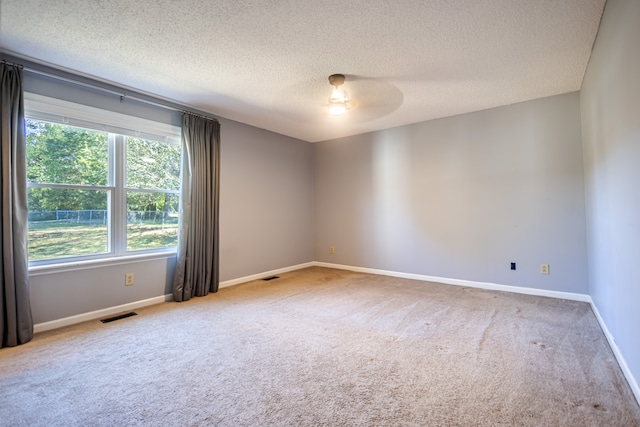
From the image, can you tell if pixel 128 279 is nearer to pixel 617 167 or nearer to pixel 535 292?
pixel 617 167

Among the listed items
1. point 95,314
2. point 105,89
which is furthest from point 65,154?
point 95,314

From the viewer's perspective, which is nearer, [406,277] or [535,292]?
[535,292]

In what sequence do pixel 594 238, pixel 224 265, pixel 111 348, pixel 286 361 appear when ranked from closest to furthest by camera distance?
pixel 286 361 → pixel 111 348 → pixel 594 238 → pixel 224 265

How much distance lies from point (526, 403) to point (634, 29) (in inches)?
80.3

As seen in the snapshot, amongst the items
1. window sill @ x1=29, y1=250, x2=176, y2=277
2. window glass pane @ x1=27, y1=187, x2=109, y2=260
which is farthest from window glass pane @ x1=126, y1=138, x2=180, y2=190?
window sill @ x1=29, y1=250, x2=176, y2=277

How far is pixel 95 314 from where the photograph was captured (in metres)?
2.93

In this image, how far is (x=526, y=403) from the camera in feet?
5.26

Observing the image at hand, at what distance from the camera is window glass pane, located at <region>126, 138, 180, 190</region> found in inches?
128

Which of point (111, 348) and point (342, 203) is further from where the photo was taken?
point (342, 203)

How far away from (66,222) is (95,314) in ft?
3.10

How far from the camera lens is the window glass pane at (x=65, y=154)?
8.61 feet

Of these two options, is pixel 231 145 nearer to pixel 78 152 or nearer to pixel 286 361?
pixel 78 152

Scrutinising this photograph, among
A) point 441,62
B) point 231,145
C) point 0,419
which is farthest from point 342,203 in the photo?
point 0,419

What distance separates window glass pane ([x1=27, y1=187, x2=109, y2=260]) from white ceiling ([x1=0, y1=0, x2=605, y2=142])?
1178 millimetres
